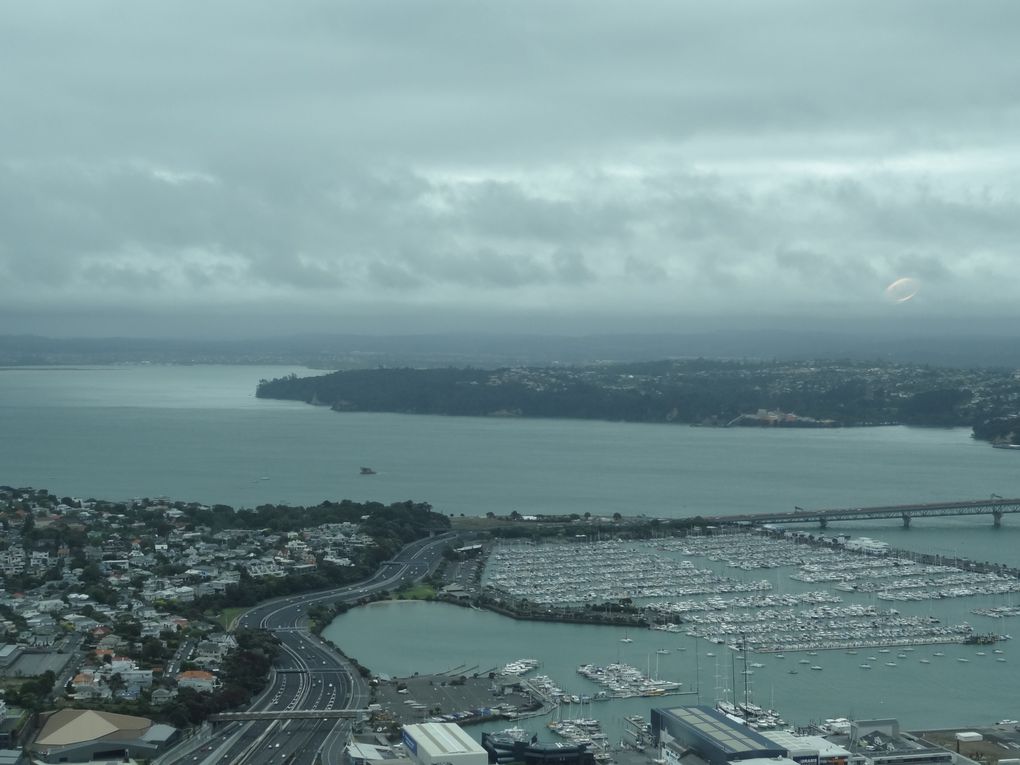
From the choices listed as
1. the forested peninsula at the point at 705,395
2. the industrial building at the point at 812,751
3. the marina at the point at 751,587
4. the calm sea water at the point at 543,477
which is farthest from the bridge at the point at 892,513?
the forested peninsula at the point at 705,395

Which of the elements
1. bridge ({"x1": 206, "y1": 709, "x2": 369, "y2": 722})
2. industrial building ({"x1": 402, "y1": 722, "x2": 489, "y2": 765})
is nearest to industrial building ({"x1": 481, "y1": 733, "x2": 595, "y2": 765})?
industrial building ({"x1": 402, "y1": 722, "x2": 489, "y2": 765})

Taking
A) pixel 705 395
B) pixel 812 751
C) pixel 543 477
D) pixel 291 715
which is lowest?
pixel 291 715

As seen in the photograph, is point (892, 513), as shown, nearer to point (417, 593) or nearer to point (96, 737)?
point (417, 593)

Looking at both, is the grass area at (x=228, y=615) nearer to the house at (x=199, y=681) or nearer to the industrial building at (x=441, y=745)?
the house at (x=199, y=681)

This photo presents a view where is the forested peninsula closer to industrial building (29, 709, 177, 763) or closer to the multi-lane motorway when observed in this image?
the multi-lane motorway

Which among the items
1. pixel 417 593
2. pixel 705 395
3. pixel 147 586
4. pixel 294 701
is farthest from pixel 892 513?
pixel 705 395

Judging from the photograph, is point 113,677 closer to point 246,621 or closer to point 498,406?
point 246,621

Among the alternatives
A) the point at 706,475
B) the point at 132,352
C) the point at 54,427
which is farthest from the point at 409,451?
the point at 132,352

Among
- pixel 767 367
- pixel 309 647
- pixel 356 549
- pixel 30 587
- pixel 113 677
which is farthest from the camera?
pixel 767 367
